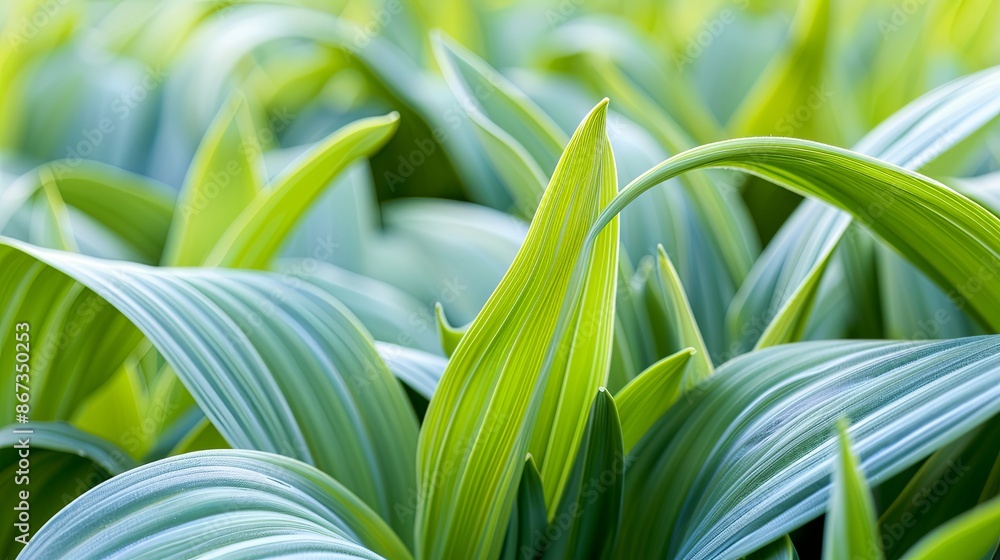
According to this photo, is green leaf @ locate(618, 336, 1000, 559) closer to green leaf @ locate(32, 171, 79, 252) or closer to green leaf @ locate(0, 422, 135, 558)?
green leaf @ locate(0, 422, 135, 558)

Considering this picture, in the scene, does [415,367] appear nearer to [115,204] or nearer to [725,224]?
[725,224]

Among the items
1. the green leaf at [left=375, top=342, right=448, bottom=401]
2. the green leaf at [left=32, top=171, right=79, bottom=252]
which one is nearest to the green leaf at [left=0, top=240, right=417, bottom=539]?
the green leaf at [left=375, top=342, right=448, bottom=401]

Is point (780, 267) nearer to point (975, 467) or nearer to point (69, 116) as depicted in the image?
point (975, 467)

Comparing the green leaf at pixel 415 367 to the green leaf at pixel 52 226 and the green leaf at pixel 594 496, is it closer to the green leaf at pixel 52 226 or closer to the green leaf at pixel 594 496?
the green leaf at pixel 594 496

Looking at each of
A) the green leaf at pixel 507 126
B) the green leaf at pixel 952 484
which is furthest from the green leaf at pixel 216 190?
the green leaf at pixel 952 484

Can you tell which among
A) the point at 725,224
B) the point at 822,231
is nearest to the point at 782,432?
the point at 822,231

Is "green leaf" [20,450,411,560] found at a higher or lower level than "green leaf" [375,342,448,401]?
lower

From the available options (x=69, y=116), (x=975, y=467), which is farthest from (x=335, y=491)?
(x=69, y=116)
